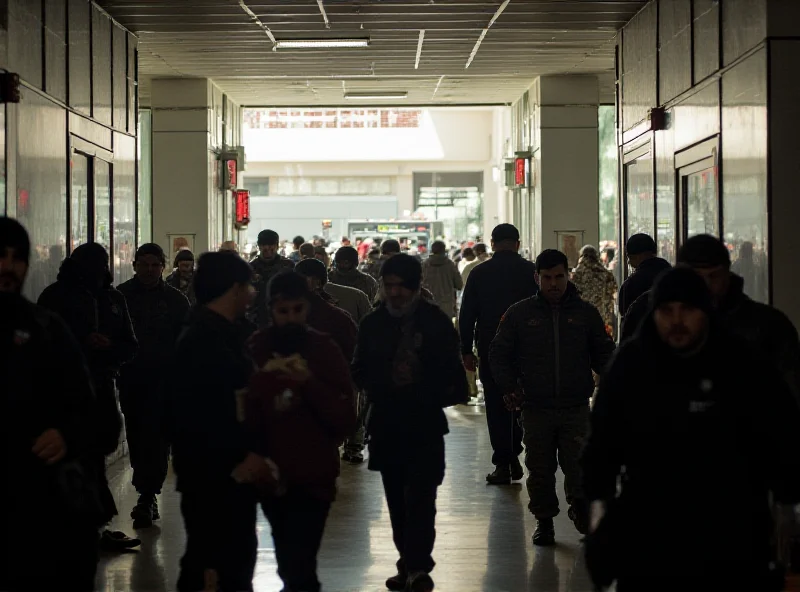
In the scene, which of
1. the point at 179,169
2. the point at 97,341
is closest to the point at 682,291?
the point at 97,341

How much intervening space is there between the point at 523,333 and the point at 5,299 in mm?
4173

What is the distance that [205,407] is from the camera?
4836 mm

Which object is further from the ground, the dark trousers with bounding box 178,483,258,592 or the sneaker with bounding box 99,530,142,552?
the dark trousers with bounding box 178,483,258,592

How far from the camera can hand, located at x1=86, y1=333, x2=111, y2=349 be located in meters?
7.82

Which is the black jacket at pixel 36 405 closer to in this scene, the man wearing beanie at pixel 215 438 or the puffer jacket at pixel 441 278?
the man wearing beanie at pixel 215 438

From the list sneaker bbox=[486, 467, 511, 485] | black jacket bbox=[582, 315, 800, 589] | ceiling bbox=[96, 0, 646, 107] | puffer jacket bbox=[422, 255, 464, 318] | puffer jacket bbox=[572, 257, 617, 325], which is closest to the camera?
black jacket bbox=[582, 315, 800, 589]

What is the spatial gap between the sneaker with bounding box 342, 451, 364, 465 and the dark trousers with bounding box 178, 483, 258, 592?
20.4ft

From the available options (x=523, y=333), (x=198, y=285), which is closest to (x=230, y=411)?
(x=198, y=285)

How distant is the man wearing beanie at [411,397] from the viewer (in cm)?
659

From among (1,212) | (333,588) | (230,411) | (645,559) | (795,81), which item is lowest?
(333,588)

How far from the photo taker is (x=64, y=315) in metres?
7.87

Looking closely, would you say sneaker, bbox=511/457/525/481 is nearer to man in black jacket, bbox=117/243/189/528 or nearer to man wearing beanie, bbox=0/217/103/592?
man in black jacket, bbox=117/243/189/528

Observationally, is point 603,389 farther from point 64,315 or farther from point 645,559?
point 64,315

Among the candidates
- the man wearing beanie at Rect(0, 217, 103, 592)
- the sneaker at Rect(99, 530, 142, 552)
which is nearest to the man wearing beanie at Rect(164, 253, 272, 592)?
the man wearing beanie at Rect(0, 217, 103, 592)
